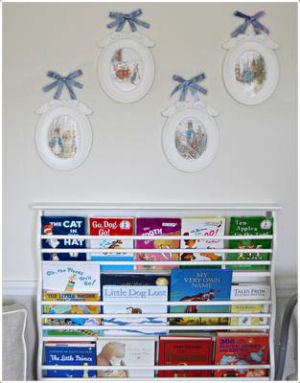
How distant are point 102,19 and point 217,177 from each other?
0.86 metres

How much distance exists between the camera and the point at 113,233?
5.23 ft

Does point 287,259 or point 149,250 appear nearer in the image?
point 149,250

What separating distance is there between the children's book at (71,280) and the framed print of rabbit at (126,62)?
77cm

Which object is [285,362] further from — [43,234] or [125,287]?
[43,234]

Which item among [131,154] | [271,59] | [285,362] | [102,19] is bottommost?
[285,362]

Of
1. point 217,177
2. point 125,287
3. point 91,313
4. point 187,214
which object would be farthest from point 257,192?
point 91,313

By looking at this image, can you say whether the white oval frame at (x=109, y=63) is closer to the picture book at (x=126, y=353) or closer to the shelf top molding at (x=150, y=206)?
the shelf top molding at (x=150, y=206)

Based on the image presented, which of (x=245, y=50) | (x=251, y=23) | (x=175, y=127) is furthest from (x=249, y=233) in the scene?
(x=251, y=23)

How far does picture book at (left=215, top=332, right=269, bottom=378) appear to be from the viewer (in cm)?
162

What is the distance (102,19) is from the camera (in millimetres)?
1578

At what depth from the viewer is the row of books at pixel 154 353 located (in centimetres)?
161

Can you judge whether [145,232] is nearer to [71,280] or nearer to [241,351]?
[71,280]

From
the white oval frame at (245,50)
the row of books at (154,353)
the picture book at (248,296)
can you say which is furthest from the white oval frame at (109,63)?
the row of books at (154,353)

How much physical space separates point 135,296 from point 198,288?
0.93 ft
